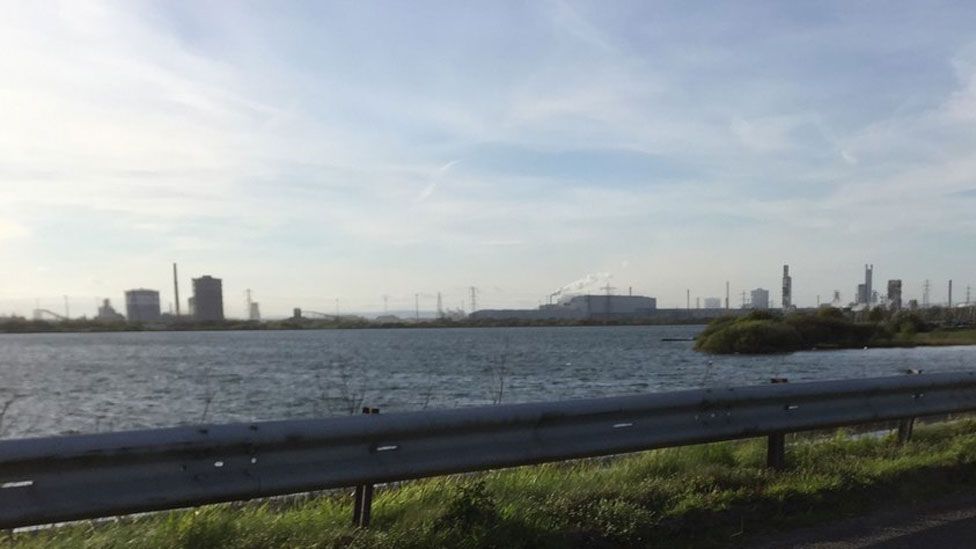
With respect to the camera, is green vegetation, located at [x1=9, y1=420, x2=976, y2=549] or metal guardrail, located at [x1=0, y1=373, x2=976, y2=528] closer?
metal guardrail, located at [x1=0, y1=373, x2=976, y2=528]

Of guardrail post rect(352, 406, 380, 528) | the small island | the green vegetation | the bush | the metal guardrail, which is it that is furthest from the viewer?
the small island

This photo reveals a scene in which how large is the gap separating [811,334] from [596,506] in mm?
71473

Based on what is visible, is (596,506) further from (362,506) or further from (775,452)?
(775,452)

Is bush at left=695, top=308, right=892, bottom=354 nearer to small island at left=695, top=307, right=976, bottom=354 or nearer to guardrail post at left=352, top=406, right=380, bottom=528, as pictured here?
small island at left=695, top=307, right=976, bottom=354

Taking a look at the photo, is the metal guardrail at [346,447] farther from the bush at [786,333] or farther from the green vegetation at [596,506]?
the bush at [786,333]

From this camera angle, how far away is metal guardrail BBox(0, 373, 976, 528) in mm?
4102

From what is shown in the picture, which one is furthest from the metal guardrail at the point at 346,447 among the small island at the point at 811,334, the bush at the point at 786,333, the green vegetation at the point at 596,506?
the bush at the point at 786,333

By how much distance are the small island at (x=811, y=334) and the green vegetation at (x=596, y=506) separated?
192ft

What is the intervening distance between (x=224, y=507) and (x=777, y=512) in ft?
12.8

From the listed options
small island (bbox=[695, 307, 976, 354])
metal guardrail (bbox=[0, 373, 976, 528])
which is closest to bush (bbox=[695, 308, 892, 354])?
small island (bbox=[695, 307, 976, 354])

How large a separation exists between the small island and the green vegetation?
58520mm

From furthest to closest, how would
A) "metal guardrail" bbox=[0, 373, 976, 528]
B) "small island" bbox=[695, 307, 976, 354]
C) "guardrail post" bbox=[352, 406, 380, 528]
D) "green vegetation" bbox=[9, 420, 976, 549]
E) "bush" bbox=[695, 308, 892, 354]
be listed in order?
"small island" bbox=[695, 307, 976, 354] → "bush" bbox=[695, 308, 892, 354] → "guardrail post" bbox=[352, 406, 380, 528] → "green vegetation" bbox=[9, 420, 976, 549] → "metal guardrail" bbox=[0, 373, 976, 528]

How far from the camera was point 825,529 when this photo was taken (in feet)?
19.5

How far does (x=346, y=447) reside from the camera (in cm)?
496
